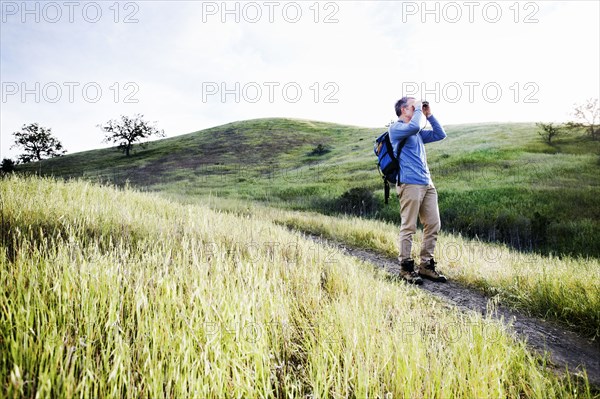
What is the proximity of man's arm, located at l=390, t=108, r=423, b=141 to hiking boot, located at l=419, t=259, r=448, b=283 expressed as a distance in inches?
84.3

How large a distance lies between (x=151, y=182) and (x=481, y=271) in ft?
136

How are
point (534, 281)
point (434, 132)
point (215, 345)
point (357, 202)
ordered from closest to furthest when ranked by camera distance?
point (215, 345) < point (534, 281) < point (434, 132) < point (357, 202)

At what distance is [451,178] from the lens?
2277 cm

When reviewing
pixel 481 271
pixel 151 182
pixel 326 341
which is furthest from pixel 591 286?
pixel 151 182

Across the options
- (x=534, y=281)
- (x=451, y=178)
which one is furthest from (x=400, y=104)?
(x=451, y=178)

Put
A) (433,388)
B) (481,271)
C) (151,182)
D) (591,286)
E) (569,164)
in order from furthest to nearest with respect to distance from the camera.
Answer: (151,182) → (569,164) → (481,271) → (591,286) → (433,388)

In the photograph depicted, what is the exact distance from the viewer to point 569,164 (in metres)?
22.6

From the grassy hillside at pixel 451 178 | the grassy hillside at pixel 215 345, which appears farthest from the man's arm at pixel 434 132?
the grassy hillside at pixel 451 178

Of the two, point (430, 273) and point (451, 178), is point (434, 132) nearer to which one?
point (430, 273)

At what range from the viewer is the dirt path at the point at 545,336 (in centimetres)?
243

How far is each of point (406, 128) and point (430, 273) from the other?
7.87 ft

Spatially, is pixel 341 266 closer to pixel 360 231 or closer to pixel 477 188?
pixel 360 231

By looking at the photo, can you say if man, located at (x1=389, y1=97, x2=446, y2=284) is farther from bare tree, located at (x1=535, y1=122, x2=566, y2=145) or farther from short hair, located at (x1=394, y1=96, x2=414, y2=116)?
bare tree, located at (x1=535, y1=122, x2=566, y2=145)

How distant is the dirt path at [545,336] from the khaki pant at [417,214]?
71 cm
